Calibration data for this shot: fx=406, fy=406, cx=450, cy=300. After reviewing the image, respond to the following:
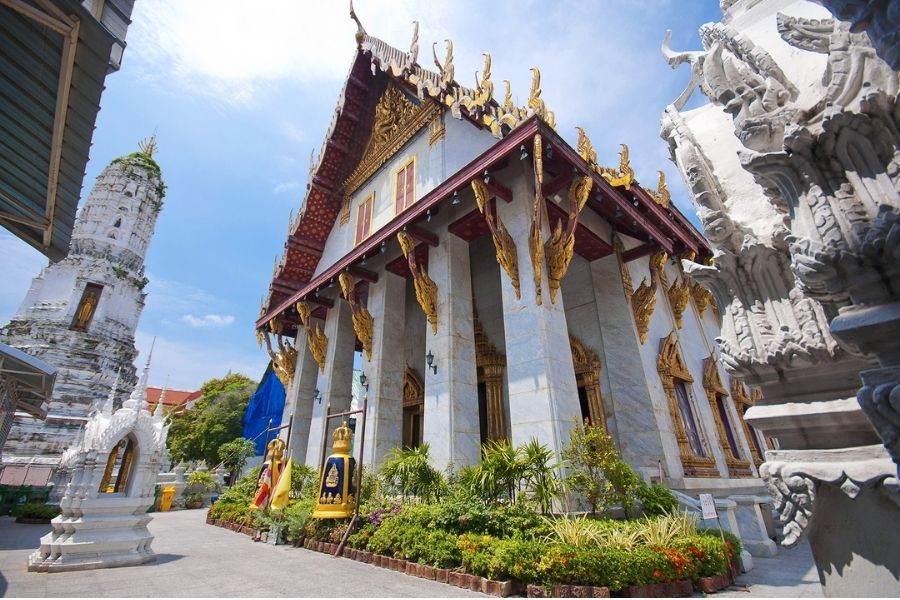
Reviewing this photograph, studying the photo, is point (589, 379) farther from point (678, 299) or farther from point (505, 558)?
point (505, 558)

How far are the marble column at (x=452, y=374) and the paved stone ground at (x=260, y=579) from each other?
7.71 feet

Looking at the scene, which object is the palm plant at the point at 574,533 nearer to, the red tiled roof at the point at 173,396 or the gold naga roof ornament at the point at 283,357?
the gold naga roof ornament at the point at 283,357

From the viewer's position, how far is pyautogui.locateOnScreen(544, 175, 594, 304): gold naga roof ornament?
7.38 meters

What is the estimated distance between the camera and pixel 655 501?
20.2 feet

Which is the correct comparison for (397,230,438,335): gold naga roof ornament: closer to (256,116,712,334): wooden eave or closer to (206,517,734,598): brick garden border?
(256,116,712,334): wooden eave

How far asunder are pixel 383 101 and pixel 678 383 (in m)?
11.9

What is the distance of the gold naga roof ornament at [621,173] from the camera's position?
8156 millimetres

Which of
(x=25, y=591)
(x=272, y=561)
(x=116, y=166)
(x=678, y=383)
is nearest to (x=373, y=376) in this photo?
(x=272, y=561)

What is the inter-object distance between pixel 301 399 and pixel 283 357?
83.1 inches

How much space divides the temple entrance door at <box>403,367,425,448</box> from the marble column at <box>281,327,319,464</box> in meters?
3.36

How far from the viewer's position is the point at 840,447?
1681 mm

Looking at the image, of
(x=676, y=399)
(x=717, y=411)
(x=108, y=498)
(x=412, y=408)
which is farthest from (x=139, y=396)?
(x=717, y=411)

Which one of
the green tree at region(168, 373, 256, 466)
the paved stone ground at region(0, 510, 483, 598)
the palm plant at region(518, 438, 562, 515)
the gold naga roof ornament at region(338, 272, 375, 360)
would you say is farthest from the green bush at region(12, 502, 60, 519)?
the green tree at region(168, 373, 256, 466)

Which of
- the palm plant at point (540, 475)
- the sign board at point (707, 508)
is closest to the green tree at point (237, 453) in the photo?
the palm plant at point (540, 475)
